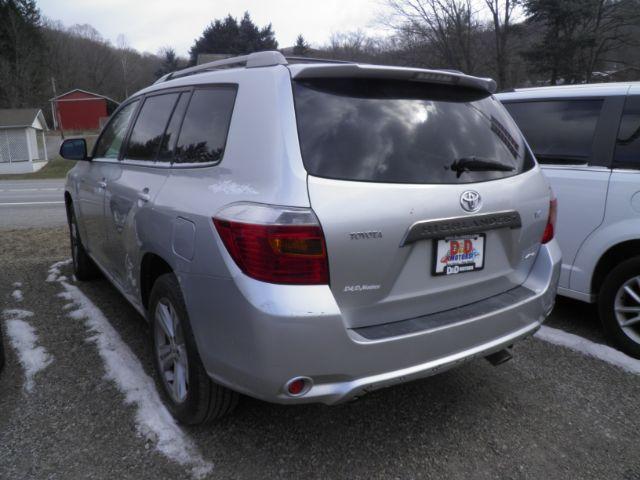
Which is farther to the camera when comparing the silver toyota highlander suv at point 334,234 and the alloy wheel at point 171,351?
the alloy wheel at point 171,351

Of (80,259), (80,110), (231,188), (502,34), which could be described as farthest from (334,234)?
(80,110)

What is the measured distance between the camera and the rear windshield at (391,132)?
2178 mm

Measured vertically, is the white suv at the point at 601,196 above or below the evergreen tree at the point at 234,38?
below

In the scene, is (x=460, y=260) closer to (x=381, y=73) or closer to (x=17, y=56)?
(x=381, y=73)

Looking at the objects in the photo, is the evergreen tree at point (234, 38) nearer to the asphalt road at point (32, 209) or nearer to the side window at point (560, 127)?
the asphalt road at point (32, 209)

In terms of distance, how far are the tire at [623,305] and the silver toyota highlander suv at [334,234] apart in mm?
1042

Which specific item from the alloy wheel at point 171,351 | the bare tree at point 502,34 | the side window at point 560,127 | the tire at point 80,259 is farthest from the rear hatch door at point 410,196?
the bare tree at point 502,34

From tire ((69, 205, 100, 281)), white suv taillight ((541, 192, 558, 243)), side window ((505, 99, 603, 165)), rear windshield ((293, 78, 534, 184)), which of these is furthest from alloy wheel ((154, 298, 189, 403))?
side window ((505, 99, 603, 165))

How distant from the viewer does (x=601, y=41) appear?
27438 millimetres

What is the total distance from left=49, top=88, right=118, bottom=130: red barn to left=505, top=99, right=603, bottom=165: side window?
197 ft

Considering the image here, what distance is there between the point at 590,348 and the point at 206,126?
3.03 m

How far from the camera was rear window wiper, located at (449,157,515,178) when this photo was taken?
243 centimetres

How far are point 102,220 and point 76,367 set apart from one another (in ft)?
3.56

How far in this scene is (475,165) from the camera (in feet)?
8.13
